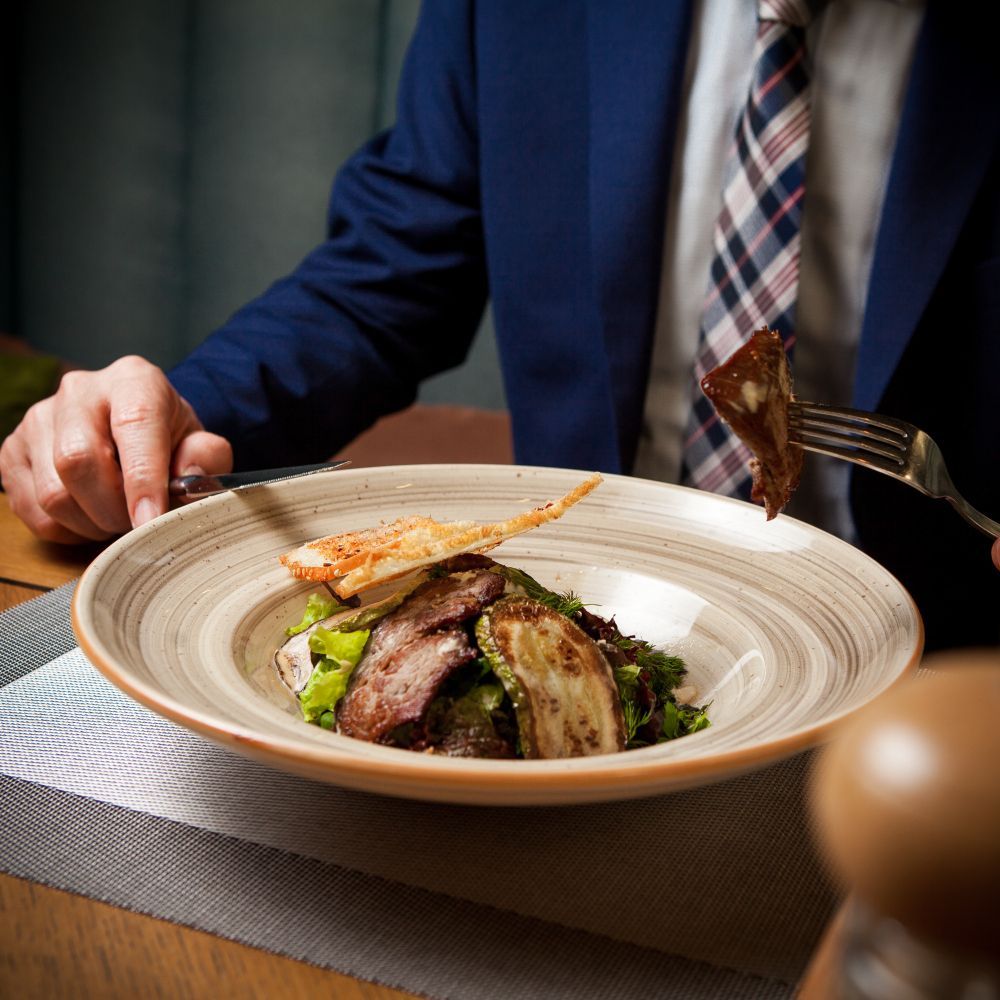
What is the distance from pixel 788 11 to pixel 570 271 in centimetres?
57

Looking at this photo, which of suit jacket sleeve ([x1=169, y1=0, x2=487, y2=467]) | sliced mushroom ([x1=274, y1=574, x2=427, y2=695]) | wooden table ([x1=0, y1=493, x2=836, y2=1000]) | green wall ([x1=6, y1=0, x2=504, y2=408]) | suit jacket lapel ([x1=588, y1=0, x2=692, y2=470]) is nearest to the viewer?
wooden table ([x1=0, y1=493, x2=836, y2=1000])

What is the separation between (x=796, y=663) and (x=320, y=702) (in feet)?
1.27

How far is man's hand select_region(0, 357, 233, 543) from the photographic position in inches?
44.5

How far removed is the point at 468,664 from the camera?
2.45ft

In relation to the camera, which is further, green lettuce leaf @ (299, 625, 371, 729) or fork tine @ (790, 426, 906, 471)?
fork tine @ (790, 426, 906, 471)

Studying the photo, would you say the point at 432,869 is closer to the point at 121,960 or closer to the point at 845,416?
the point at 121,960


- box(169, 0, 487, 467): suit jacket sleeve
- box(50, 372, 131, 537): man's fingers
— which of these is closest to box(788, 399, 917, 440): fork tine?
box(50, 372, 131, 537): man's fingers

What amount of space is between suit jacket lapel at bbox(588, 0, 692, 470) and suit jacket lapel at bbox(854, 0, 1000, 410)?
372 millimetres

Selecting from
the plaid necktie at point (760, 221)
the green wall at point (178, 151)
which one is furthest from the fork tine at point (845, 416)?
the green wall at point (178, 151)

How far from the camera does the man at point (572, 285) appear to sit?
1.47 meters

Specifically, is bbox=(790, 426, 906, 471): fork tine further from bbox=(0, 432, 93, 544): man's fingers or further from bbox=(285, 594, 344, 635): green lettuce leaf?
bbox=(0, 432, 93, 544): man's fingers

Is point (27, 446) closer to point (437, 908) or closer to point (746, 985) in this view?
point (437, 908)

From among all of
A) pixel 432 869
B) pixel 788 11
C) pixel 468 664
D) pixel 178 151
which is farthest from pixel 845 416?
pixel 178 151

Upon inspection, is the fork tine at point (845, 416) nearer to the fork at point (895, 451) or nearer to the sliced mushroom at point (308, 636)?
the fork at point (895, 451)
